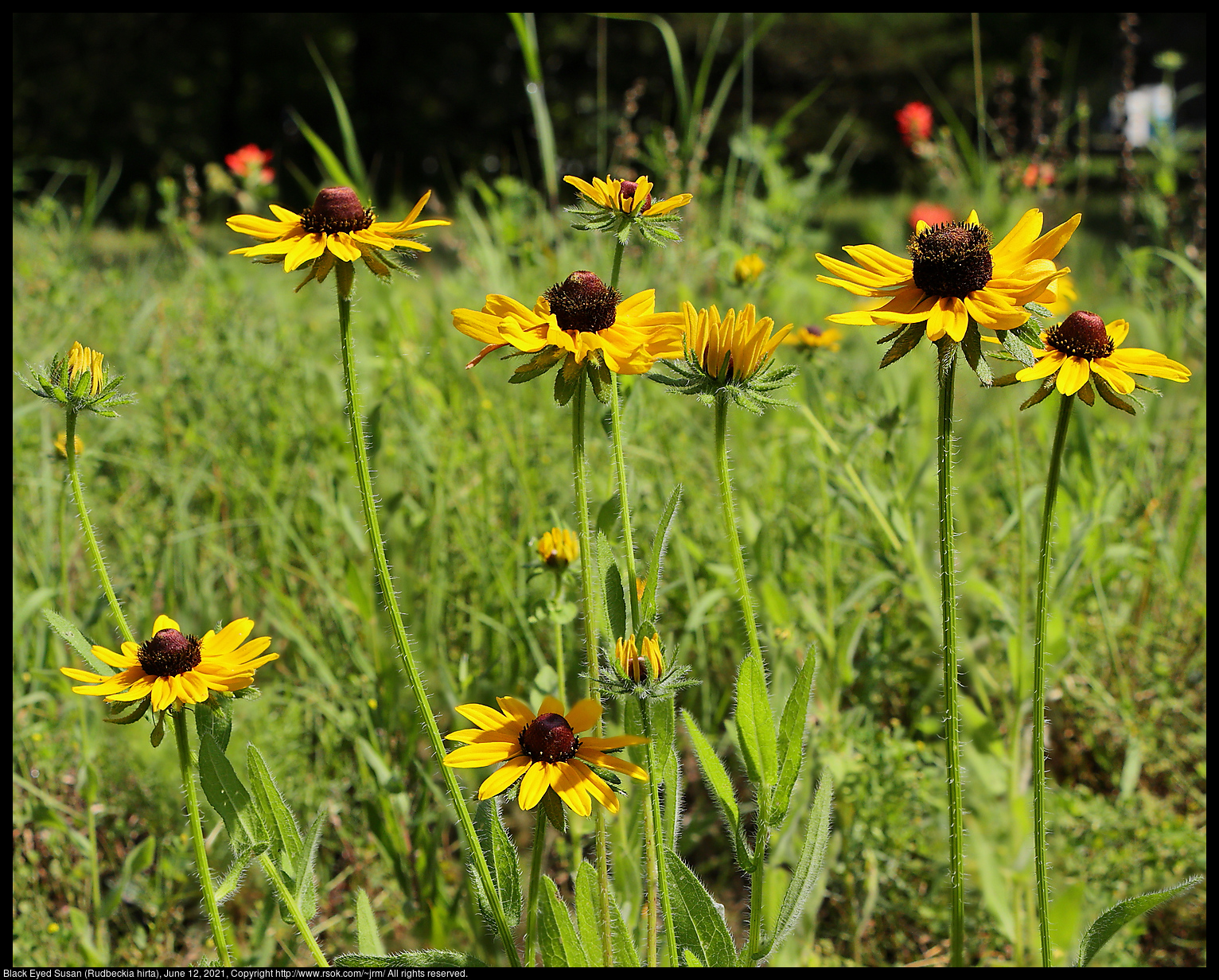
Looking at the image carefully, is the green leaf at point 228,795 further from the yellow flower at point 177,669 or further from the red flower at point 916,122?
the red flower at point 916,122

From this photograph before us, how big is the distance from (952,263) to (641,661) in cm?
53

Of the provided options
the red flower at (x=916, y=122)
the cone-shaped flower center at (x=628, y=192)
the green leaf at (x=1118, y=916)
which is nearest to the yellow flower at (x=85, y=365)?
the cone-shaped flower center at (x=628, y=192)

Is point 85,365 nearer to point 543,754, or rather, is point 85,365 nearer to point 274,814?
point 274,814

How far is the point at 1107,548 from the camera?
2.09 m

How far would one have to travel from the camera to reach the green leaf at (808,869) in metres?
1.05

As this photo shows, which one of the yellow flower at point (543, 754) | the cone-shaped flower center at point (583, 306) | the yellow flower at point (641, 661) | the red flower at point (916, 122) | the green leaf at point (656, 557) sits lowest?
the yellow flower at point (543, 754)

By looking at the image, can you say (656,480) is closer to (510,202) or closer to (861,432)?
(861,432)

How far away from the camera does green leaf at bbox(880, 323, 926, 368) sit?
919 millimetres

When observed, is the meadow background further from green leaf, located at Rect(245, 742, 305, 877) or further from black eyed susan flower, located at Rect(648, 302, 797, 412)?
green leaf, located at Rect(245, 742, 305, 877)

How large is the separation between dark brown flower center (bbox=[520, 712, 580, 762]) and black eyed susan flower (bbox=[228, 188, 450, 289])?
53cm

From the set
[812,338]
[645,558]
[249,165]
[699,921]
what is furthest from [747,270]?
[249,165]

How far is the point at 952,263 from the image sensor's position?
0.93 m

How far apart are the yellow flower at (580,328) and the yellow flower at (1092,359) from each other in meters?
0.42

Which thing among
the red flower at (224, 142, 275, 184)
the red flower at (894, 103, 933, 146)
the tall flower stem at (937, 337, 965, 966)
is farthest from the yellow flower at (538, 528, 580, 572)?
the red flower at (894, 103, 933, 146)
